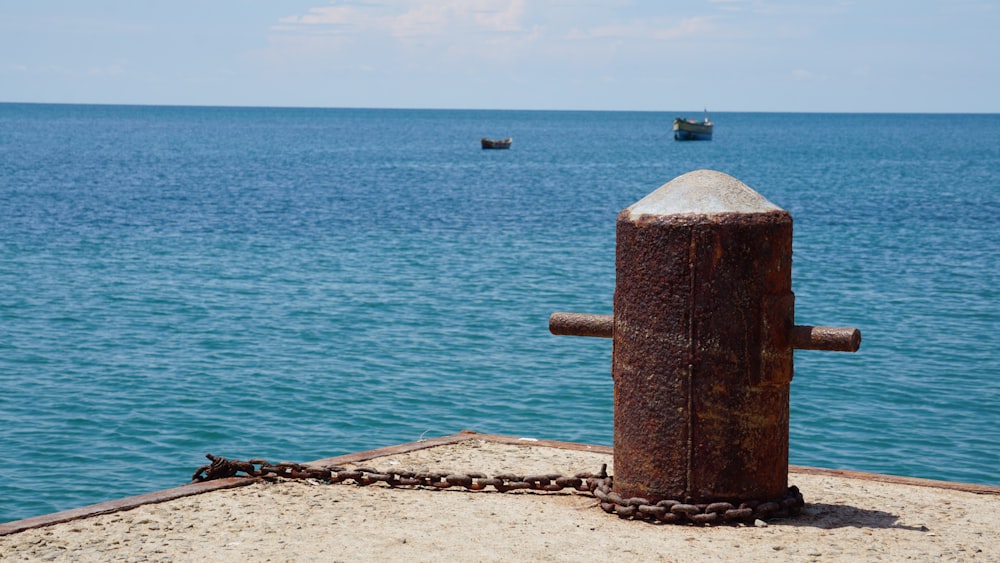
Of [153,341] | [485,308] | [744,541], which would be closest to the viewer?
[744,541]

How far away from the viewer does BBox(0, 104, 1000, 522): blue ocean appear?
1188 cm

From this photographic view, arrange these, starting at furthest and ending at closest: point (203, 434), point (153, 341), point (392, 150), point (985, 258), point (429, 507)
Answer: point (392, 150) → point (985, 258) → point (153, 341) → point (203, 434) → point (429, 507)

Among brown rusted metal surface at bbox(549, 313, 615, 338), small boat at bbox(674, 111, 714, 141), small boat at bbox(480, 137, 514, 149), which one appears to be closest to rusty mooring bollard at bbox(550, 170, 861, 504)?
brown rusted metal surface at bbox(549, 313, 615, 338)

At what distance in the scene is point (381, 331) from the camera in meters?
17.8

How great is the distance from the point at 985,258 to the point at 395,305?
1312 cm

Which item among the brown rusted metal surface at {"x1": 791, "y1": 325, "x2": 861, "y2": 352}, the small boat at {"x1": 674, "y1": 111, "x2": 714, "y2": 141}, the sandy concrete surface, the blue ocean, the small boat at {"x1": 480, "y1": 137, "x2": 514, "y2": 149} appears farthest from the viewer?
the small boat at {"x1": 674, "y1": 111, "x2": 714, "y2": 141}

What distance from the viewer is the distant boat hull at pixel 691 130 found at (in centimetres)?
11356

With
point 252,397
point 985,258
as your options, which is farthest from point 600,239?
point 252,397

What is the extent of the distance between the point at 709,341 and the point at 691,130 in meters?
111

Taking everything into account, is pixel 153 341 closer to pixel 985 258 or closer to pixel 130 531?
pixel 130 531

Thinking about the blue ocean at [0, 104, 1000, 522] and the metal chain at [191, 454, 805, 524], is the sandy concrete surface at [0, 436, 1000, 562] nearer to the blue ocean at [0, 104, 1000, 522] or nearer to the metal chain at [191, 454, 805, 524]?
the metal chain at [191, 454, 805, 524]

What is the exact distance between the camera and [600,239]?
29.7m

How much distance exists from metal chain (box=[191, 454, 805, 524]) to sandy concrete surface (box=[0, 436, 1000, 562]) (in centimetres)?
5

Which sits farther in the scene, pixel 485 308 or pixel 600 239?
pixel 600 239
